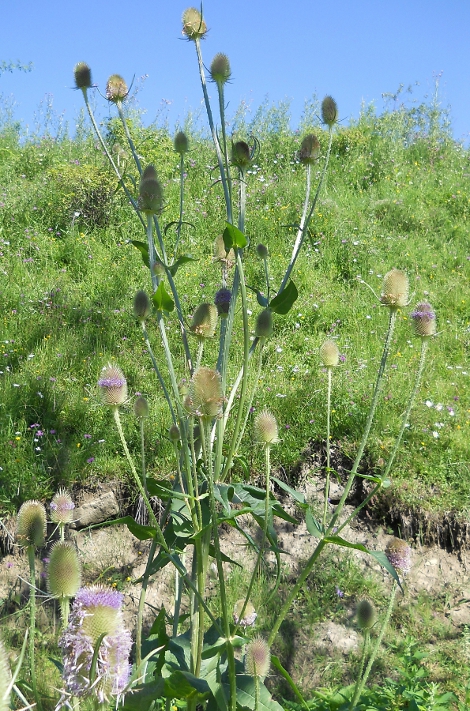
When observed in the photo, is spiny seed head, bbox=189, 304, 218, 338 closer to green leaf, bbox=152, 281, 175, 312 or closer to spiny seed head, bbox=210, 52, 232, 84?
green leaf, bbox=152, 281, 175, 312

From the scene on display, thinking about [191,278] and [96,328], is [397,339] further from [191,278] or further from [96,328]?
[96,328]

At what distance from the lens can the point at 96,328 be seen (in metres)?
4.34

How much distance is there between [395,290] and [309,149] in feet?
1.82

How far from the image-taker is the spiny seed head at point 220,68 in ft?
5.96

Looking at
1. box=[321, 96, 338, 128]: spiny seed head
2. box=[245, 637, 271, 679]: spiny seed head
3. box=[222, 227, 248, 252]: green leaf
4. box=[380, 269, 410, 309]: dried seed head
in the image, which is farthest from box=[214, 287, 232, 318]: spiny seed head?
box=[245, 637, 271, 679]: spiny seed head

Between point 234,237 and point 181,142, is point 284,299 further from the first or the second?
point 181,142

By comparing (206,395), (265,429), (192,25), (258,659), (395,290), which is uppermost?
(192,25)

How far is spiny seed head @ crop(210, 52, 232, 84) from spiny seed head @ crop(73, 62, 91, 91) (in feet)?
1.46

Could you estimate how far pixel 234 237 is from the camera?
1.68 metres

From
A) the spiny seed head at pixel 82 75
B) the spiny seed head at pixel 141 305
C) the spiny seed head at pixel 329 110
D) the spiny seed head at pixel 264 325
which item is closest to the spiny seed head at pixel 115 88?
the spiny seed head at pixel 82 75

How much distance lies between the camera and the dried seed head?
1.76 meters

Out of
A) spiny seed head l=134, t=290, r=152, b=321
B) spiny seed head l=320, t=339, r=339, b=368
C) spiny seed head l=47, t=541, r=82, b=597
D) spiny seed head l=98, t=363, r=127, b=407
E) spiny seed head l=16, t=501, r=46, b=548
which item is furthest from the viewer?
spiny seed head l=320, t=339, r=339, b=368

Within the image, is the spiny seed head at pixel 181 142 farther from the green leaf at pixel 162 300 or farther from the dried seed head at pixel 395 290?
the dried seed head at pixel 395 290

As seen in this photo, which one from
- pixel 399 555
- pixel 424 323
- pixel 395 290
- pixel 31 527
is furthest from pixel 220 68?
pixel 399 555
